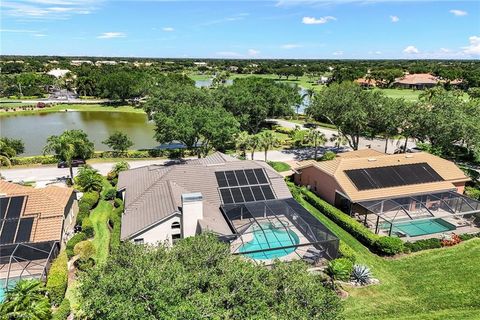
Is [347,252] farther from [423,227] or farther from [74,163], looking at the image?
[74,163]

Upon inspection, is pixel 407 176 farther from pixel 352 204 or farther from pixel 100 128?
pixel 100 128

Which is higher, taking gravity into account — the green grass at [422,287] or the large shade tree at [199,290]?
the large shade tree at [199,290]

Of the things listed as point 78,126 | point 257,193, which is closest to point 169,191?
point 257,193

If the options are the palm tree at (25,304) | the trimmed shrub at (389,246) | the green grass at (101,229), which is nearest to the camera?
the palm tree at (25,304)

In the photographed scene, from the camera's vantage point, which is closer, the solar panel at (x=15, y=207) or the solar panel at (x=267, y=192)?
the solar panel at (x=15, y=207)

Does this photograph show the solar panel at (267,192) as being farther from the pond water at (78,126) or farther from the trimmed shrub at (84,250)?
the pond water at (78,126)

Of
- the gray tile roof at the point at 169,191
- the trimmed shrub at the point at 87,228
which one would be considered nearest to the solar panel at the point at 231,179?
the gray tile roof at the point at 169,191

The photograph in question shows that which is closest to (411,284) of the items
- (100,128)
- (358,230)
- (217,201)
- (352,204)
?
(358,230)
